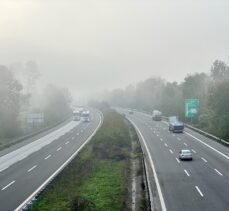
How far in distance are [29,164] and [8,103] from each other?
1534 inches

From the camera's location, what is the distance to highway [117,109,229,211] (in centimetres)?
2922

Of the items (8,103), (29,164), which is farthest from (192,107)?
(29,164)

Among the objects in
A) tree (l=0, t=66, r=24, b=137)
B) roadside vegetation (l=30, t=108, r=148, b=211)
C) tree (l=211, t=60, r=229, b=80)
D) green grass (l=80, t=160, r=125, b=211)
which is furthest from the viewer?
tree (l=211, t=60, r=229, b=80)

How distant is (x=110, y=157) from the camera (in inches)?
2063

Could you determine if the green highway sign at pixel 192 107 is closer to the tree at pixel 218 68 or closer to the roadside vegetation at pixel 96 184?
the roadside vegetation at pixel 96 184

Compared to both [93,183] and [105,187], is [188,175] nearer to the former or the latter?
[105,187]

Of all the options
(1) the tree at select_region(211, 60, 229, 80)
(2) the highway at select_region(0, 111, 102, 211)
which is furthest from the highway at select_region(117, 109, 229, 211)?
(1) the tree at select_region(211, 60, 229, 80)

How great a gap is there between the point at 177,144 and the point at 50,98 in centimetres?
9988

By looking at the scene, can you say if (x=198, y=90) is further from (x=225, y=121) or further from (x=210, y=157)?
(x=210, y=157)

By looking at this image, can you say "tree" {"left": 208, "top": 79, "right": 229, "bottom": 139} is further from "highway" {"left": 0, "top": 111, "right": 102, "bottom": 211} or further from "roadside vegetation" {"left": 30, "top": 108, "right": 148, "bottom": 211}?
"highway" {"left": 0, "top": 111, "right": 102, "bottom": 211}

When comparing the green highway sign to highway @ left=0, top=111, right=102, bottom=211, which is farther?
the green highway sign

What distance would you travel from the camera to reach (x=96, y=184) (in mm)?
36812

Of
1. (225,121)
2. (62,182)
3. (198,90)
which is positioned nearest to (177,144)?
(225,121)

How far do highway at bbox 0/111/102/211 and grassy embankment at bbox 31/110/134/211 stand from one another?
1.50 m
